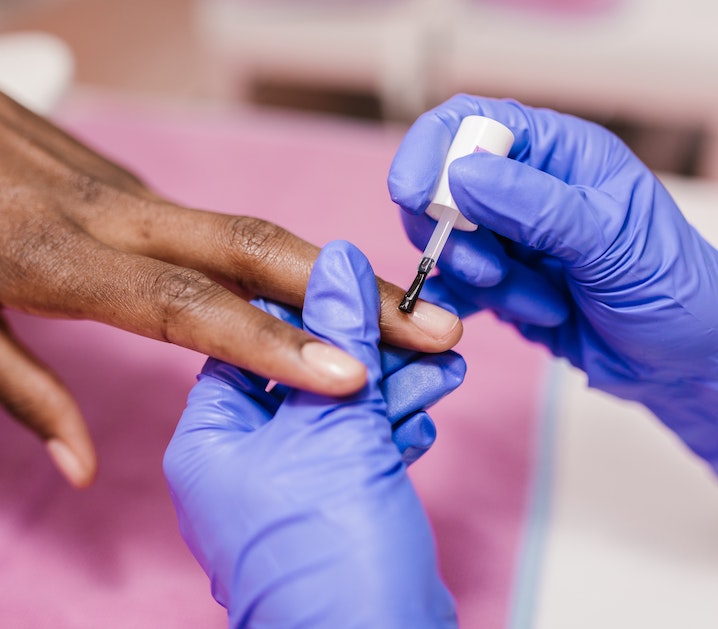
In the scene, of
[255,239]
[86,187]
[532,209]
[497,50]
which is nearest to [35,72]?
[86,187]

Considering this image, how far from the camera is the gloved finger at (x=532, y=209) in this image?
0.67 m

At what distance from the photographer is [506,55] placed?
1.93 meters

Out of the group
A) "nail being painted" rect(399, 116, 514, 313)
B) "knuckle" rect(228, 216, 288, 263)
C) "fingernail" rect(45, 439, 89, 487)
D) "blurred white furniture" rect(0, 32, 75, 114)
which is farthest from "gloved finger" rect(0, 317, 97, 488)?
"blurred white furniture" rect(0, 32, 75, 114)

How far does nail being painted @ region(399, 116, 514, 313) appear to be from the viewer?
71 cm

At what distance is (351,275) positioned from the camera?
67cm

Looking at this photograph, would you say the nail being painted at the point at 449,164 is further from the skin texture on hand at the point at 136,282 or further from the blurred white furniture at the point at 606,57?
the blurred white furniture at the point at 606,57

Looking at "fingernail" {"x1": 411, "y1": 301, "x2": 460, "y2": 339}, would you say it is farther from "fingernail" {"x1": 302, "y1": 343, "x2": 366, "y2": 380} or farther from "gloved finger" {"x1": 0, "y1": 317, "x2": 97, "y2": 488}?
"gloved finger" {"x1": 0, "y1": 317, "x2": 97, "y2": 488}

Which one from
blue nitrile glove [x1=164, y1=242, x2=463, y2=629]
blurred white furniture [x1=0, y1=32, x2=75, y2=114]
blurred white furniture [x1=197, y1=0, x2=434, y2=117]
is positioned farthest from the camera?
blurred white furniture [x1=197, y1=0, x2=434, y2=117]

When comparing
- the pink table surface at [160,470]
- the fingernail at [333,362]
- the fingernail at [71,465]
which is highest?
the fingernail at [333,362]

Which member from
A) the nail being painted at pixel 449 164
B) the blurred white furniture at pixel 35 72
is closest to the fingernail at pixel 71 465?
the nail being painted at pixel 449 164

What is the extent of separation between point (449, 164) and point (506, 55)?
1392 millimetres

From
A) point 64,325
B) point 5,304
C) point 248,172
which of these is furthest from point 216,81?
point 5,304

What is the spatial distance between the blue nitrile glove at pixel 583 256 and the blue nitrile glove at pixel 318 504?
14 centimetres

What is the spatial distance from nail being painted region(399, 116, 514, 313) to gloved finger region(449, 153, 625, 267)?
0.03 meters
